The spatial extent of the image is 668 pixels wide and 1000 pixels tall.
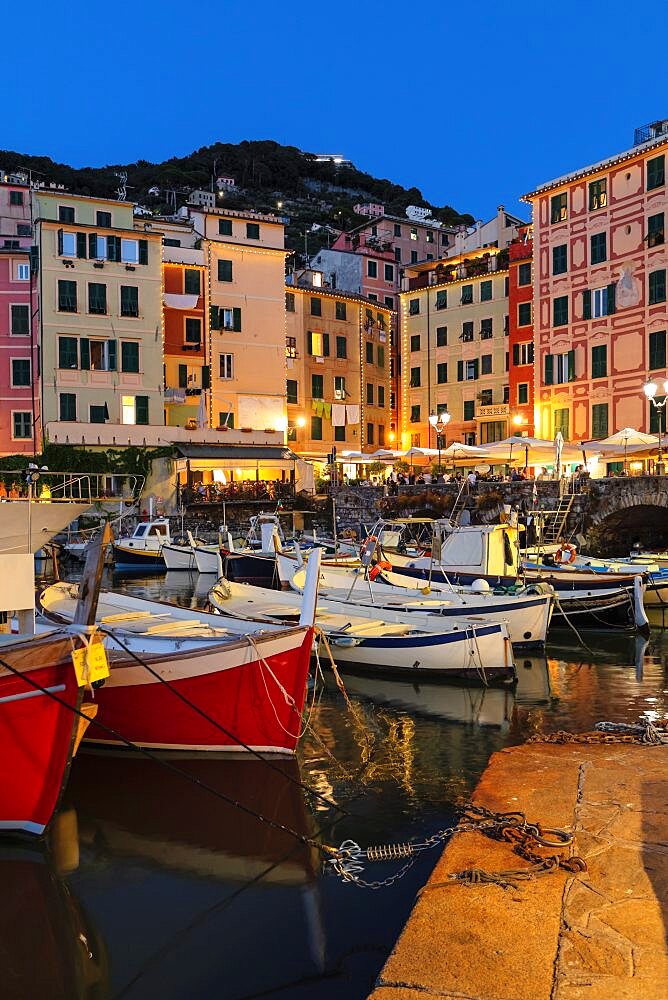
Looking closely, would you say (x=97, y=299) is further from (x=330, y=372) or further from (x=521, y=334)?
(x=521, y=334)

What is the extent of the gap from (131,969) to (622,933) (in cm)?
408

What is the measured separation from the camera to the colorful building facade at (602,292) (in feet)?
146

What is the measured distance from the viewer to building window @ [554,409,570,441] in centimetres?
4934

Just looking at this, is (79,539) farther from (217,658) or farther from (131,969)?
(131,969)

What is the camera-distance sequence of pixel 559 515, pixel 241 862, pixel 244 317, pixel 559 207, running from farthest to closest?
pixel 244 317 → pixel 559 207 → pixel 559 515 → pixel 241 862

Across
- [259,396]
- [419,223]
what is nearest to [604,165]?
[259,396]

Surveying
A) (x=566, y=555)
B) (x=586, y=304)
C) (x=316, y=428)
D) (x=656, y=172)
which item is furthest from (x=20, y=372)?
(x=566, y=555)

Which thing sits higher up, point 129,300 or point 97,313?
point 129,300

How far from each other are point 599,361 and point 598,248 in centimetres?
598

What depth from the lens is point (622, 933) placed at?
6215 mm

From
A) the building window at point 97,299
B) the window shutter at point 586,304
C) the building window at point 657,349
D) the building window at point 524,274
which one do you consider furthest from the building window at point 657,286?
the building window at point 97,299

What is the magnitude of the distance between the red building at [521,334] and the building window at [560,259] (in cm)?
526

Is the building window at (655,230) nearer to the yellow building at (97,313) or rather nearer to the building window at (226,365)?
the building window at (226,365)

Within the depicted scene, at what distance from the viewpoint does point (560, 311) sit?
4981 cm
